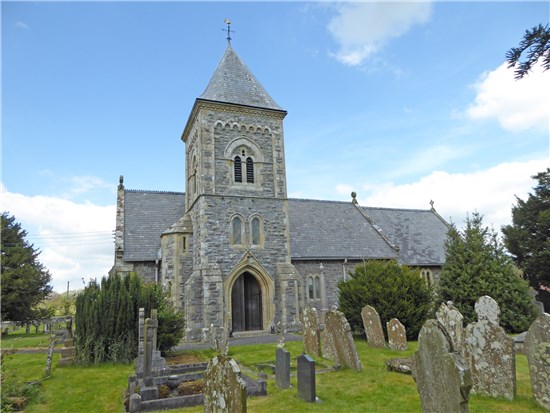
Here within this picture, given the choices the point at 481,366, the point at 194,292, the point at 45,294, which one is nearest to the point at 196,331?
the point at 194,292

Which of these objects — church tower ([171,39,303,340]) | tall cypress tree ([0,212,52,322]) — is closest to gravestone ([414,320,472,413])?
church tower ([171,39,303,340])

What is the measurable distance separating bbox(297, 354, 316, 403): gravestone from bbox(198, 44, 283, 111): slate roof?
16.4 m

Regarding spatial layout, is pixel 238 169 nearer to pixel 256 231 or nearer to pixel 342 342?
pixel 256 231

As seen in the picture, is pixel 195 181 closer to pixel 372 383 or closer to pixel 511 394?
pixel 372 383

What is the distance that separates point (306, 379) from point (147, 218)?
17875 mm

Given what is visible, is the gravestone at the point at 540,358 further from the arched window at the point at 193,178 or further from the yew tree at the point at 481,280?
the arched window at the point at 193,178

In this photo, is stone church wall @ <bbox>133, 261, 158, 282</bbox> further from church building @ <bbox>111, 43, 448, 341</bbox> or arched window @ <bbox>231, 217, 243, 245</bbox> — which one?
arched window @ <bbox>231, 217, 243, 245</bbox>

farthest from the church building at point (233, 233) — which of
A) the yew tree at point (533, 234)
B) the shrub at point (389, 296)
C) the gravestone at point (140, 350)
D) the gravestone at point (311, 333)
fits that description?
the yew tree at point (533, 234)

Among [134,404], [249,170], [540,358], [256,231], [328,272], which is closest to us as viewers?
[540,358]

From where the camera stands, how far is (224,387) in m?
5.27

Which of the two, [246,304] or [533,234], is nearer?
[246,304]

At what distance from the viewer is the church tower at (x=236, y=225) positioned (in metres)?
18.8

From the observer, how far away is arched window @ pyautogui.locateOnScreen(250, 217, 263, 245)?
2028 cm

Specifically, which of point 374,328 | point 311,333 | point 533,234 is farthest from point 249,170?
point 533,234
